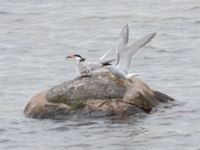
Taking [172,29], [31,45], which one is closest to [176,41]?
[172,29]

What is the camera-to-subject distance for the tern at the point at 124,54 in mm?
14367

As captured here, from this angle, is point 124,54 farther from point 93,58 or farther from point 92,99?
point 93,58

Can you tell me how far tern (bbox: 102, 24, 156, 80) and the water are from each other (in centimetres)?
92

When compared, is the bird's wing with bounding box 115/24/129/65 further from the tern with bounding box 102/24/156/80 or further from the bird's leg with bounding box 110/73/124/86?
the bird's leg with bounding box 110/73/124/86

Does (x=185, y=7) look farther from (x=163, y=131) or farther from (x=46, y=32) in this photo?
(x=163, y=131)

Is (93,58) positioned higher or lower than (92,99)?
higher

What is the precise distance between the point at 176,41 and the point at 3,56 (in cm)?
433

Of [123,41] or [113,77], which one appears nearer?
[113,77]

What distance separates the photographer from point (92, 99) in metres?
13.8

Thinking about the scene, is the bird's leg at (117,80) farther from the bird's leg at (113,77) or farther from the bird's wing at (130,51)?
the bird's wing at (130,51)

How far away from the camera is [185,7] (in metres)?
24.9

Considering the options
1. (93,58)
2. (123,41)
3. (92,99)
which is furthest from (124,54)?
(93,58)

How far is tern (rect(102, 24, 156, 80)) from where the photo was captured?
1437 centimetres

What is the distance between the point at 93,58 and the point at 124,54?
15.3ft
